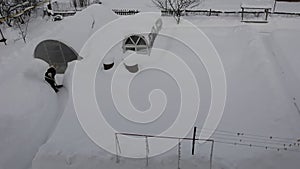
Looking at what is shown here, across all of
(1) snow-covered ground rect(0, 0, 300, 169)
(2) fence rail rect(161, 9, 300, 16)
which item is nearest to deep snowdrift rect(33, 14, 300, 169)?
(1) snow-covered ground rect(0, 0, 300, 169)

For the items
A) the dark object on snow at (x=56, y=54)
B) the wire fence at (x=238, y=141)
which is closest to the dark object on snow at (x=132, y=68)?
the dark object on snow at (x=56, y=54)

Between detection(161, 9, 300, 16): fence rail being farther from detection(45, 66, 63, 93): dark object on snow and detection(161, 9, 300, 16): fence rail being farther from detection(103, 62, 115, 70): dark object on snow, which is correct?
detection(45, 66, 63, 93): dark object on snow

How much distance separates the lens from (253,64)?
11180 millimetres

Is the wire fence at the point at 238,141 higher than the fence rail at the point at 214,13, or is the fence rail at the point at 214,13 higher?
the fence rail at the point at 214,13

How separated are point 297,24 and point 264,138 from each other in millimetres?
11397

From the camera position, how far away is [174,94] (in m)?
9.75

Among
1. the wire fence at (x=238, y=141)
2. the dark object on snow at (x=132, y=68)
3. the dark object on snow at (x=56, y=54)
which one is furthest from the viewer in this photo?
the dark object on snow at (x=56, y=54)

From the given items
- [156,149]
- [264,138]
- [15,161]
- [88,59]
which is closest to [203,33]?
[88,59]

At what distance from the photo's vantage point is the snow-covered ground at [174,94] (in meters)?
6.72

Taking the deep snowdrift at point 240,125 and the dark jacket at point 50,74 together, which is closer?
the deep snowdrift at point 240,125

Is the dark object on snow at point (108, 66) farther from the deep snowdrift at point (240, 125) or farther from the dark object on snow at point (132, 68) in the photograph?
the dark object on snow at point (132, 68)

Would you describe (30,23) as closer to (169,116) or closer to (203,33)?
(203,33)

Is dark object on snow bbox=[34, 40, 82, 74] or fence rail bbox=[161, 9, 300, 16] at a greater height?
fence rail bbox=[161, 9, 300, 16]

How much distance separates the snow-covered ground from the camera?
6.72 meters
